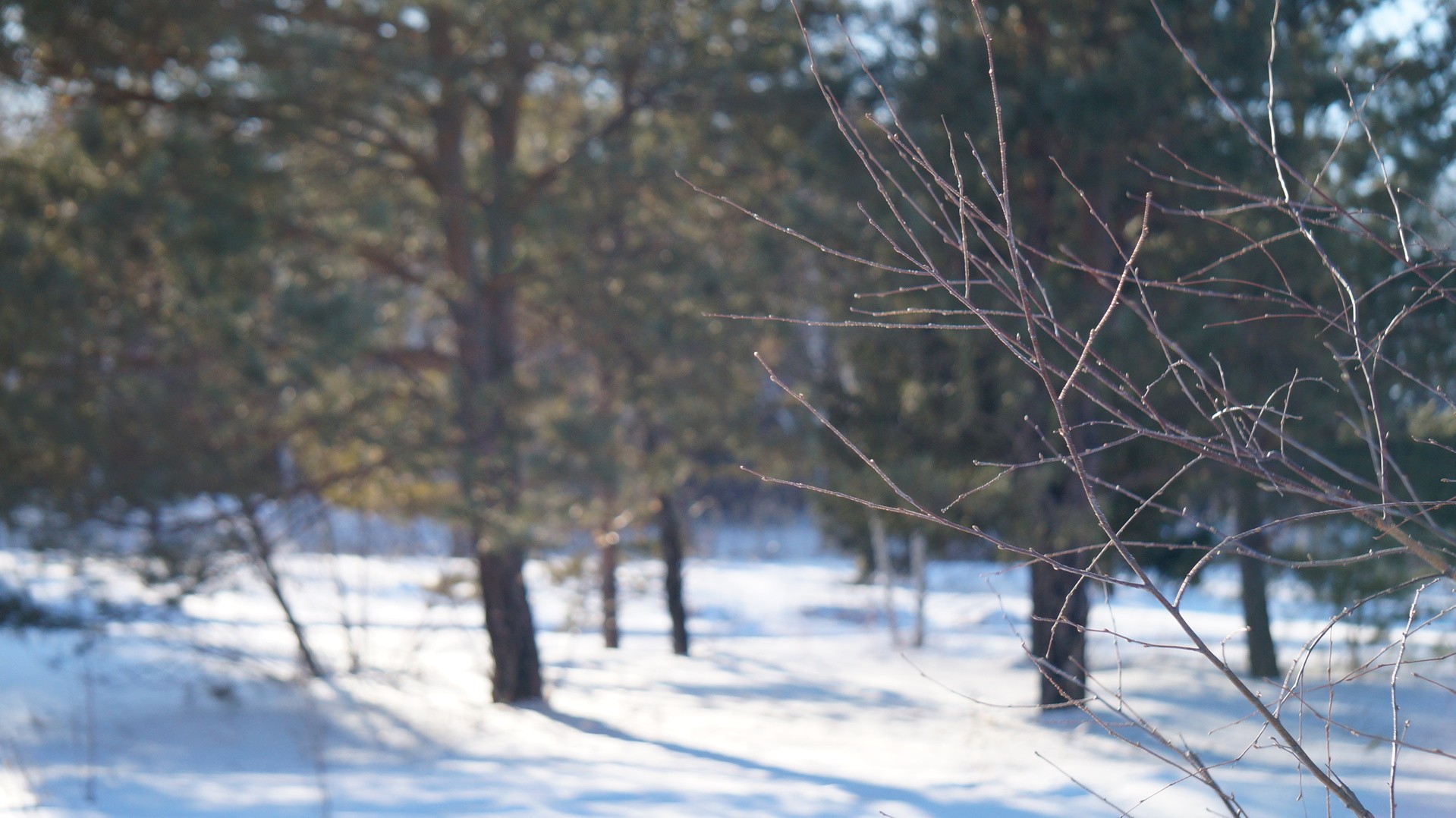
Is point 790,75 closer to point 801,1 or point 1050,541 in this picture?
point 801,1

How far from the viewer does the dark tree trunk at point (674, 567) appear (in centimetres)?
Answer: 1321

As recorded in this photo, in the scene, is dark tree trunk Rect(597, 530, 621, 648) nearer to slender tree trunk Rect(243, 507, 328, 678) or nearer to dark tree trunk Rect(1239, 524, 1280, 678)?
slender tree trunk Rect(243, 507, 328, 678)

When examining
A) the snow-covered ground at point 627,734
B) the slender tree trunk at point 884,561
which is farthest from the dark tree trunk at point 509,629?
the slender tree trunk at point 884,561

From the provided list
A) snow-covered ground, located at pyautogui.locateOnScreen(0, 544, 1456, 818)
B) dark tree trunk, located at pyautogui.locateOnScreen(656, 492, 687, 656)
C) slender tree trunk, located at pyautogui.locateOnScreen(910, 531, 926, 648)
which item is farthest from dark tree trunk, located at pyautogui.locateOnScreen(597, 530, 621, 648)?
slender tree trunk, located at pyautogui.locateOnScreen(910, 531, 926, 648)

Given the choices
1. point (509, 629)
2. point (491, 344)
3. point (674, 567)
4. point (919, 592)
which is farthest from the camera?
point (919, 592)

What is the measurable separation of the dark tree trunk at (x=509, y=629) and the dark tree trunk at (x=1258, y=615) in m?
5.79

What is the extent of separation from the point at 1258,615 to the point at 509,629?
6.21 meters

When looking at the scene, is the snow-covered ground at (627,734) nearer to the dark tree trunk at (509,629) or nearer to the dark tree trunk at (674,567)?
the dark tree trunk at (509,629)

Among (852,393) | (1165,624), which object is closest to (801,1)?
(852,393)

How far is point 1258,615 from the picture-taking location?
9047 mm

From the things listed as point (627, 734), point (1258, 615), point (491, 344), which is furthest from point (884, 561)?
point (491, 344)

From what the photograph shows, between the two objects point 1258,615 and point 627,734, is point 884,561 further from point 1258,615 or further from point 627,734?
point 627,734

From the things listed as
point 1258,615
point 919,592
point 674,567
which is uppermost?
point 674,567

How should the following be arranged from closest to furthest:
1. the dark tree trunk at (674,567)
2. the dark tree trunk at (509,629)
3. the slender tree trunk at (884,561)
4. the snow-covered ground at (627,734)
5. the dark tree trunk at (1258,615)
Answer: the snow-covered ground at (627,734), the dark tree trunk at (1258,615), the dark tree trunk at (509,629), the slender tree trunk at (884,561), the dark tree trunk at (674,567)
